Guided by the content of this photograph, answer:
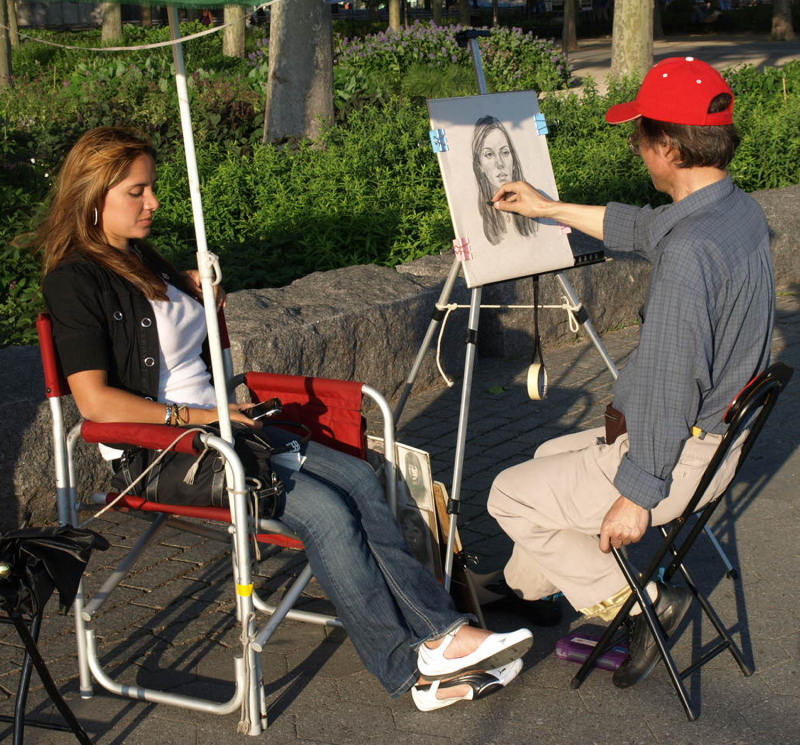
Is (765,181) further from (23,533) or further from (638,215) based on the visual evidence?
(23,533)

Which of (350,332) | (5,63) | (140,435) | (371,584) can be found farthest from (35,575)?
(5,63)

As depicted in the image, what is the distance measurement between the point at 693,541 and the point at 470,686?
0.75 meters

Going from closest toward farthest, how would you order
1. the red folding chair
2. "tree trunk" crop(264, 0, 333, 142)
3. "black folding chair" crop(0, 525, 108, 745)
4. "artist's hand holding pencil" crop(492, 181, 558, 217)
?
1. "black folding chair" crop(0, 525, 108, 745)
2. the red folding chair
3. "artist's hand holding pencil" crop(492, 181, 558, 217)
4. "tree trunk" crop(264, 0, 333, 142)

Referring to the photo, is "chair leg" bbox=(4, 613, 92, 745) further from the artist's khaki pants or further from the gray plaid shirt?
the gray plaid shirt

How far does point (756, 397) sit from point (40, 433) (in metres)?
2.84

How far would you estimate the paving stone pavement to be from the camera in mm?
3088

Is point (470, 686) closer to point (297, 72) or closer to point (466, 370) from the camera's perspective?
point (466, 370)

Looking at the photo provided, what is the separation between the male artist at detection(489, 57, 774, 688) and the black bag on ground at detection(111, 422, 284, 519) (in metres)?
0.70

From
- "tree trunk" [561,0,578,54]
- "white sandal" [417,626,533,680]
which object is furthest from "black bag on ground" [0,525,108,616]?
"tree trunk" [561,0,578,54]

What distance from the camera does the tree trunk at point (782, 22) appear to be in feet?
104

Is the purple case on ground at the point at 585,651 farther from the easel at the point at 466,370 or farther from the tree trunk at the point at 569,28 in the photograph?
the tree trunk at the point at 569,28

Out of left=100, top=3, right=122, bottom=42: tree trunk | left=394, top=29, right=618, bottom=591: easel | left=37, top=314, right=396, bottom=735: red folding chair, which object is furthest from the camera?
left=100, top=3, right=122, bottom=42: tree trunk

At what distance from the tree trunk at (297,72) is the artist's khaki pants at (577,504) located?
731 centimetres

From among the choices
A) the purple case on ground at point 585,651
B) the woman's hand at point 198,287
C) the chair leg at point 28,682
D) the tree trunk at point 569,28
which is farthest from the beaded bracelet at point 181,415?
the tree trunk at point 569,28
